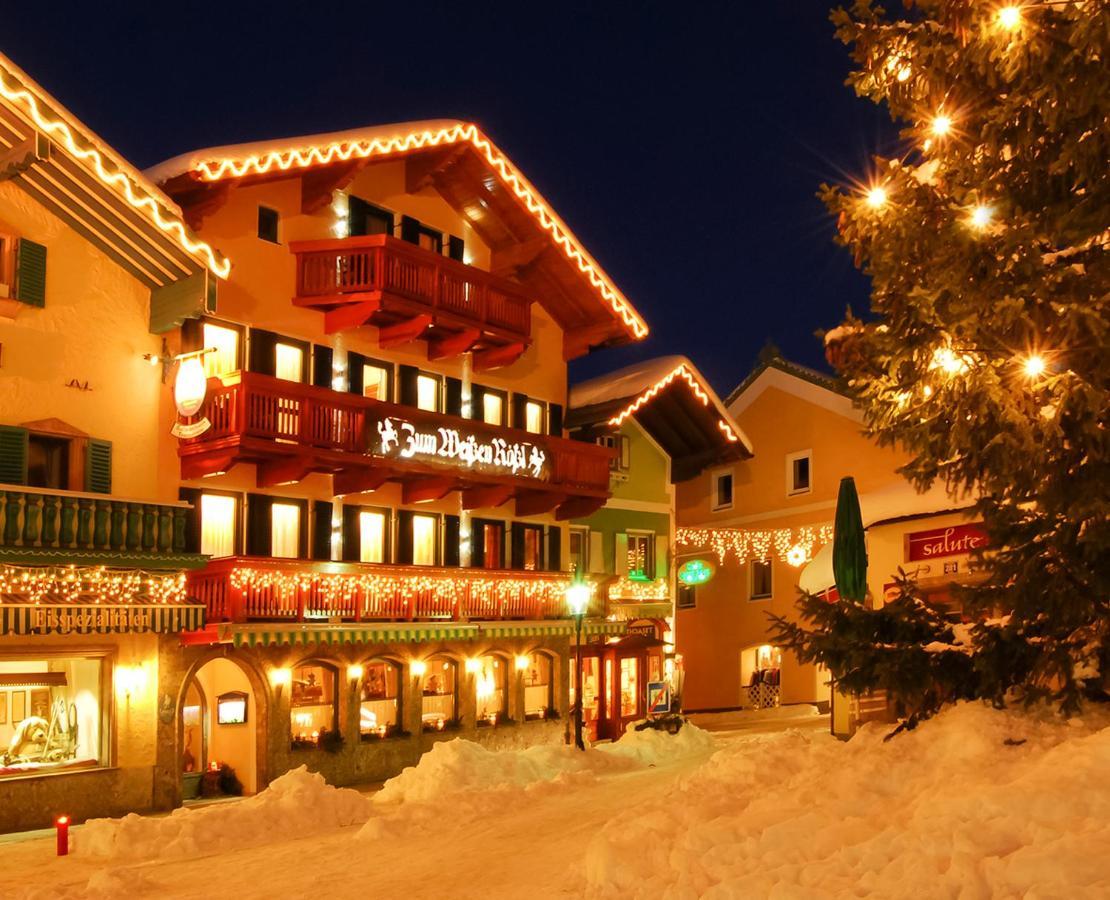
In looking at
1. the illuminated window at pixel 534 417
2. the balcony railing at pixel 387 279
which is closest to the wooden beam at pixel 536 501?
the illuminated window at pixel 534 417

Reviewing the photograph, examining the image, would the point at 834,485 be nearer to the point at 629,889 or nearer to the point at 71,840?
the point at 71,840

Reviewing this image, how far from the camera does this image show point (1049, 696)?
11672mm

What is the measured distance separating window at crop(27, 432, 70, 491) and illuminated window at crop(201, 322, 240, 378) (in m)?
3.30

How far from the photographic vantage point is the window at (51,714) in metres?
20.8

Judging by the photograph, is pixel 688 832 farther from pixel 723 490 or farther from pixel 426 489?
pixel 723 490

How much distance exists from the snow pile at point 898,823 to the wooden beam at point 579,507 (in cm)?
1832

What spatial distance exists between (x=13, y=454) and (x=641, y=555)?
1912 centimetres

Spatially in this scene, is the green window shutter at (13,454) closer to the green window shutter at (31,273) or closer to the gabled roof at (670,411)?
the green window shutter at (31,273)

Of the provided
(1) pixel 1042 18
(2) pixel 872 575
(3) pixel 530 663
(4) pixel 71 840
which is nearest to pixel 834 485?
(3) pixel 530 663

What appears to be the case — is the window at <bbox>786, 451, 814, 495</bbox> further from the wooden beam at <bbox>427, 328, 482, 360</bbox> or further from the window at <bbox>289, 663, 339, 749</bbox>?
the window at <bbox>289, 663, 339, 749</bbox>

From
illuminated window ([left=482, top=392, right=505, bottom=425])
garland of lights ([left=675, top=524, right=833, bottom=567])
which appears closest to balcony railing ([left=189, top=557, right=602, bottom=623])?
illuminated window ([left=482, top=392, right=505, bottom=425])

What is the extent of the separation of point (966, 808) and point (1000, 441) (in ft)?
10.3

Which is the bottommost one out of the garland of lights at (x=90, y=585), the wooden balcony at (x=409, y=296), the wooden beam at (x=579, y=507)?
the garland of lights at (x=90, y=585)

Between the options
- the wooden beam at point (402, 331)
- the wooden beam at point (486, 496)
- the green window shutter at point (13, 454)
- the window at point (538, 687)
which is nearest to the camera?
the green window shutter at point (13, 454)
